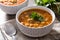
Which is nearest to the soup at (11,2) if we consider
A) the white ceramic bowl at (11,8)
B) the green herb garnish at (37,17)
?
the white ceramic bowl at (11,8)

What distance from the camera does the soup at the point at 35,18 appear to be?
0.83 m

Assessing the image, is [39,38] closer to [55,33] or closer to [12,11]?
[55,33]

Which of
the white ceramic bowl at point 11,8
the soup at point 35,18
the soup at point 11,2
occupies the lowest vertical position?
the soup at point 35,18

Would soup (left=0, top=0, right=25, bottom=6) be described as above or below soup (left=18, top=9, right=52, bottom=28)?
above

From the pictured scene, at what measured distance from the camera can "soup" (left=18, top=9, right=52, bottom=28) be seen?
0.83m

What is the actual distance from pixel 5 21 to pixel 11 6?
10cm

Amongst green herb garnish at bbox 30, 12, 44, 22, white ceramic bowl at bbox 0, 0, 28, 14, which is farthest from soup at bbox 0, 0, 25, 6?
green herb garnish at bbox 30, 12, 44, 22

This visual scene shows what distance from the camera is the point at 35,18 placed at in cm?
86

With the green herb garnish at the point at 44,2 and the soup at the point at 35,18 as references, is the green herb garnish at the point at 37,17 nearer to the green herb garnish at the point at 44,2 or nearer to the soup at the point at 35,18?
the soup at the point at 35,18

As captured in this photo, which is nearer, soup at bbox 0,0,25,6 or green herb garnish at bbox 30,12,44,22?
green herb garnish at bbox 30,12,44,22

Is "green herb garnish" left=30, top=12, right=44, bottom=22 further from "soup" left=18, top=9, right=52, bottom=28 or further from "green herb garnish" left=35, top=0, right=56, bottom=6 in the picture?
"green herb garnish" left=35, top=0, right=56, bottom=6

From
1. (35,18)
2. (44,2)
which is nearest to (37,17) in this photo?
(35,18)

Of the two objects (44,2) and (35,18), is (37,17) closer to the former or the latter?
(35,18)

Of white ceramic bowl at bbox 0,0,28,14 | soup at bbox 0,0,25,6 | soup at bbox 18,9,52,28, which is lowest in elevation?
soup at bbox 18,9,52,28
